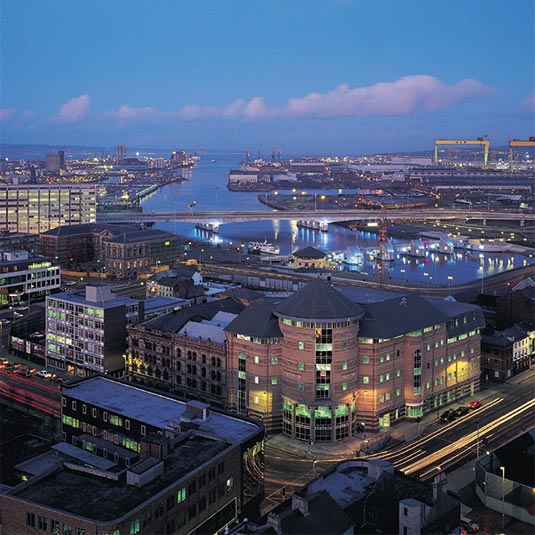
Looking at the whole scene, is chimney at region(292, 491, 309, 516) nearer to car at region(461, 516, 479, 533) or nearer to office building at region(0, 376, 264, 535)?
office building at region(0, 376, 264, 535)

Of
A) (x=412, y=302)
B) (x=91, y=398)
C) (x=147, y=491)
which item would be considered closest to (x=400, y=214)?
(x=412, y=302)

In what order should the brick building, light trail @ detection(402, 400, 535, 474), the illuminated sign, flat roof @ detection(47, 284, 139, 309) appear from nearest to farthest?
light trail @ detection(402, 400, 535, 474)
the brick building
flat roof @ detection(47, 284, 139, 309)
the illuminated sign

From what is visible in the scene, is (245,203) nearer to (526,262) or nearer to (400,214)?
(400,214)

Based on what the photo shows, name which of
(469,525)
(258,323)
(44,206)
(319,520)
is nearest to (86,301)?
(258,323)

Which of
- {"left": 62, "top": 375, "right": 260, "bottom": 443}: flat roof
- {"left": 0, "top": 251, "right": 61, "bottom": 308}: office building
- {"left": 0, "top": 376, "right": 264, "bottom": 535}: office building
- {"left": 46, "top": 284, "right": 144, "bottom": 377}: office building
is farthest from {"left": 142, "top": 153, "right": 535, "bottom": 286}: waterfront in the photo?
{"left": 0, "top": 376, "right": 264, "bottom": 535}: office building

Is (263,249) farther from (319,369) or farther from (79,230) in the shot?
(319,369)

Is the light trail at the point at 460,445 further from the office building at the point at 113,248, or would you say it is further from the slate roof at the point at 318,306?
the office building at the point at 113,248
